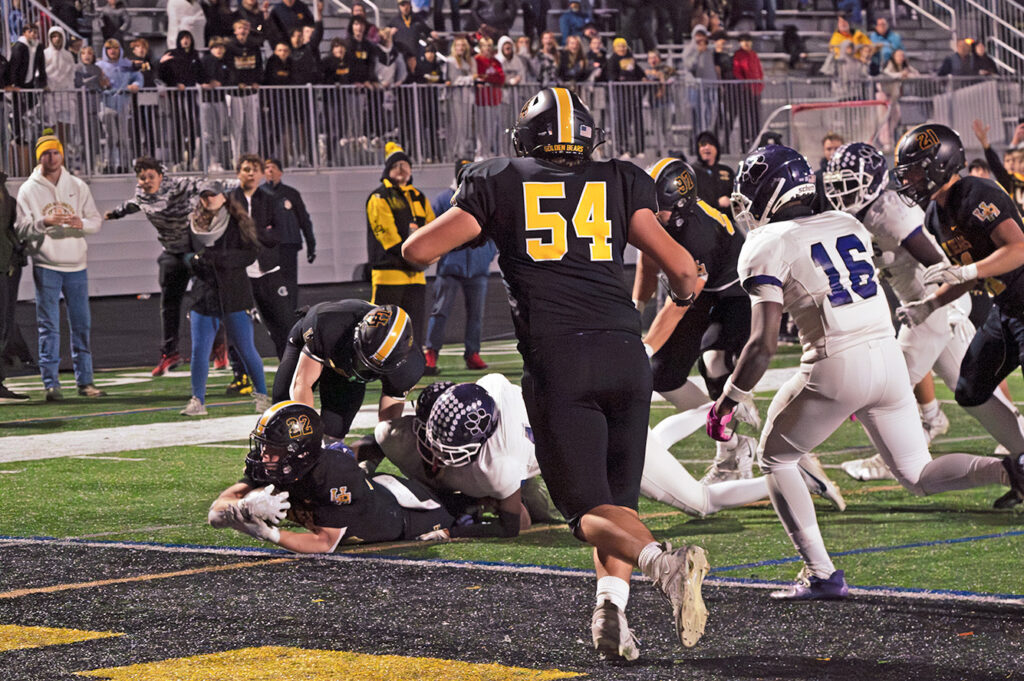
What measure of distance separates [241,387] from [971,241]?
7964mm

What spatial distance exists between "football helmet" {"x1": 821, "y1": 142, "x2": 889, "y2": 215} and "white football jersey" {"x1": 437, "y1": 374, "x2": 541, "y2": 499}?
1.77 metres

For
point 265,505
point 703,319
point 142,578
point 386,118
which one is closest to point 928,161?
point 703,319

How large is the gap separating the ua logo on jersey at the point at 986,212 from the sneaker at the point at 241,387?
8005 mm

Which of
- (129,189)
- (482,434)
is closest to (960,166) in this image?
(482,434)

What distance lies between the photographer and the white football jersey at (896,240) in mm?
9297

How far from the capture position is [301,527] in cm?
845

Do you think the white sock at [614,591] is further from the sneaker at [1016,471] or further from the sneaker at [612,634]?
the sneaker at [1016,471]

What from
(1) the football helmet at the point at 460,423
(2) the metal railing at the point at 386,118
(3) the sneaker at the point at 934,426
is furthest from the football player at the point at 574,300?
(2) the metal railing at the point at 386,118

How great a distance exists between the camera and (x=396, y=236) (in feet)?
48.8

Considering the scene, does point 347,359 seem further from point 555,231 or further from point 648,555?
point 648,555

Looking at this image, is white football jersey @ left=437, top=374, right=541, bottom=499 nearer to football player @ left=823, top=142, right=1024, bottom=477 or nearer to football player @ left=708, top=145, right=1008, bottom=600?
football player @ left=708, top=145, right=1008, bottom=600

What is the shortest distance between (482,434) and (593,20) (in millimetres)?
21050

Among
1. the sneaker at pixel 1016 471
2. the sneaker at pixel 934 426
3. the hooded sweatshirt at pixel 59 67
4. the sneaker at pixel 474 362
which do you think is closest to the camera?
the sneaker at pixel 1016 471

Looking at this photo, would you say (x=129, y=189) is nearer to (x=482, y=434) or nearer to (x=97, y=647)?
(x=482, y=434)
